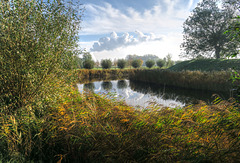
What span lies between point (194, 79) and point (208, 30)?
1512 cm

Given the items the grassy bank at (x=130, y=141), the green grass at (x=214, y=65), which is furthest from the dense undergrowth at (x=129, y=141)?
the green grass at (x=214, y=65)

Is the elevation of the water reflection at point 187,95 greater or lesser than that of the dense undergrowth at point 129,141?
lesser

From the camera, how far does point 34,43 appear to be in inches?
155

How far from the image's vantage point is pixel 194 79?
43.1 ft

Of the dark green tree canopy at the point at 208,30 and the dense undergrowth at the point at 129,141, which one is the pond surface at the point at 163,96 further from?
the dark green tree canopy at the point at 208,30

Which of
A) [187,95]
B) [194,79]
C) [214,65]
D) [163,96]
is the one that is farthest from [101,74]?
[187,95]

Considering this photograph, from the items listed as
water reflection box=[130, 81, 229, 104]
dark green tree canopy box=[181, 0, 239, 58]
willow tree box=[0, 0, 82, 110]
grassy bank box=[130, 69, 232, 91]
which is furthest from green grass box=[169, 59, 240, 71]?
willow tree box=[0, 0, 82, 110]

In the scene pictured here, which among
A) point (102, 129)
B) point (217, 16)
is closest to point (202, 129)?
point (102, 129)

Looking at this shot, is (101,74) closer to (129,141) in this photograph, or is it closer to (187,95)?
(187,95)

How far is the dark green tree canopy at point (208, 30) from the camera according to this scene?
2258cm

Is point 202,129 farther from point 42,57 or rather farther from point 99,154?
point 42,57

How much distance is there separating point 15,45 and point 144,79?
17137 mm

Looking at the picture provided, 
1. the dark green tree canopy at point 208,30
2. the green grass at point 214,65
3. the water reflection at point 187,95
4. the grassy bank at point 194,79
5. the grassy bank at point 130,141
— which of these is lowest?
the water reflection at point 187,95

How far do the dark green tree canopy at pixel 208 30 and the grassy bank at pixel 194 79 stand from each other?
38.0 ft
